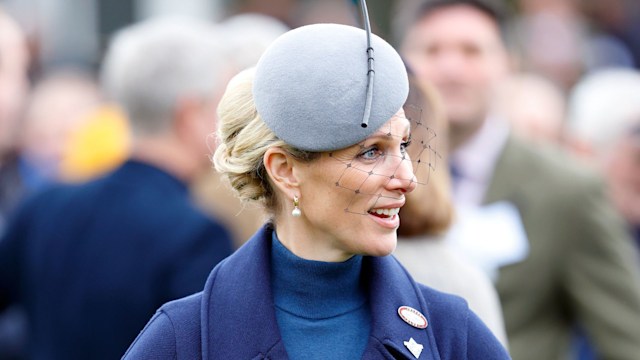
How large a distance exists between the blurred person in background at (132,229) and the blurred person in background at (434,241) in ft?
3.17

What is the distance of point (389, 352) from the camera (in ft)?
9.89

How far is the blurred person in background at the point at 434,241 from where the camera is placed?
3.93 meters

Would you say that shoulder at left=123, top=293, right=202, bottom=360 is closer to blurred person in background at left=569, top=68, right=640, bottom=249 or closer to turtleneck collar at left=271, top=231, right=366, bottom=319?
turtleneck collar at left=271, top=231, right=366, bottom=319

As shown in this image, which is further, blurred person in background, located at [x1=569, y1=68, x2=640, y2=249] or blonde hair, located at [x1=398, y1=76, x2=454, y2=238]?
blurred person in background, located at [x1=569, y1=68, x2=640, y2=249]

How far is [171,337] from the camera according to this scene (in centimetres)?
300

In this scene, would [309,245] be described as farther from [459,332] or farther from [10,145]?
[10,145]

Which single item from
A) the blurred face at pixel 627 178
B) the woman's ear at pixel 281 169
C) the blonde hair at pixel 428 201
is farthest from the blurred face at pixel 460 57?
the woman's ear at pixel 281 169

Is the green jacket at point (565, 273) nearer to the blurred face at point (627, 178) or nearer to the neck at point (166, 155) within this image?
the neck at point (166, 155)

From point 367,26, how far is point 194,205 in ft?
7.43

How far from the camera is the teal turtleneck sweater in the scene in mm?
3031

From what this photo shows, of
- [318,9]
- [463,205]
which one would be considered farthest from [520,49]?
[463,205]

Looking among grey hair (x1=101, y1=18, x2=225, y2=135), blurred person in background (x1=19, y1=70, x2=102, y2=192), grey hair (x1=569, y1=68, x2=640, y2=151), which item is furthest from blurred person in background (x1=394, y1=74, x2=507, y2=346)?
blurred person in background (x1=19, y1=70, x2=102, y2=192)

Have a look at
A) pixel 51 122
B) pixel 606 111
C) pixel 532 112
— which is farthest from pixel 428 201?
pixel 51 122

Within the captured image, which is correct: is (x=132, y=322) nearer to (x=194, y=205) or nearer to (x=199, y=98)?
(x=194, y=205)
